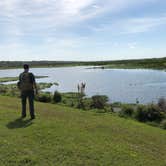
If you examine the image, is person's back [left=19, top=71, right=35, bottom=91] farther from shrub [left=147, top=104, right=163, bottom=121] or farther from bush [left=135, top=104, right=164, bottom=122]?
shrub [left=147, top=104, right=163, bottom=121]

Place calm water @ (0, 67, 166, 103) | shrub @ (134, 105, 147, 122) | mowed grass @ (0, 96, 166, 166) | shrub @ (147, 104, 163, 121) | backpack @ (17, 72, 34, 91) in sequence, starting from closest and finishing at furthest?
1. mowed grass @ (0, 96, 166, 166)
2. backpack @ (17, 72, 34, 91)
3. shrub @ (147, 104, 163, 121)
4. shrub @ (134, 105, 147, 122)
5. calm water @ (0, 67, 166, 103)

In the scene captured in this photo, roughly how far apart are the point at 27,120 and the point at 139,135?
14.5 ft

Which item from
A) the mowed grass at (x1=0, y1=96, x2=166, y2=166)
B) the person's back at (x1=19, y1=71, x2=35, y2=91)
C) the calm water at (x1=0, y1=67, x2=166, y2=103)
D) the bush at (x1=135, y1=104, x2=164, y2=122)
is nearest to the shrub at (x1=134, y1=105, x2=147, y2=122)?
the bush at (x1=135, y1=104, x2=164, y2=122)

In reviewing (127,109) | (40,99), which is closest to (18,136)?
(127,109)

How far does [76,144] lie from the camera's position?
9.30 metres

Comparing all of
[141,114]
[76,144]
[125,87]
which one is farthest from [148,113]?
[125,87]

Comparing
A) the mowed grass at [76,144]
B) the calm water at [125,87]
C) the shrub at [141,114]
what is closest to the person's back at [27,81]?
the mowed grass at [76,144]

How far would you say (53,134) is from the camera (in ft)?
34.0

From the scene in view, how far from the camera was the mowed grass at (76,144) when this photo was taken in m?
7.94

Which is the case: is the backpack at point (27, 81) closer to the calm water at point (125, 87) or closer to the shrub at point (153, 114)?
the shrub at point (153, 114)

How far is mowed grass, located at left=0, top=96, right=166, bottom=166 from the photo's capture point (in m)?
7.94

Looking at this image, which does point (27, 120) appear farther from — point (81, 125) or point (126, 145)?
point (126, 145)

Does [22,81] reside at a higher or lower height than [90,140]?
higher

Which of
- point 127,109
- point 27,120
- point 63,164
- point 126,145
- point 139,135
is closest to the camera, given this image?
point 63,164
